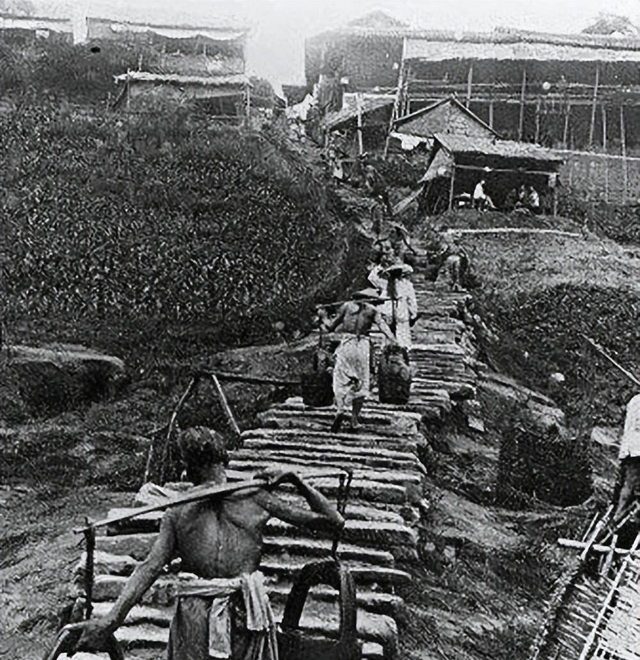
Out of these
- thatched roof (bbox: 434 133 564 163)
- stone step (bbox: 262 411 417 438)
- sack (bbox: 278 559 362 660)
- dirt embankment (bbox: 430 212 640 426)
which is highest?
thatched roof (bbox: 434 133 564 163)

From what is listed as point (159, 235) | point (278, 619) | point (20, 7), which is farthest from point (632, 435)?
point (20, 7)

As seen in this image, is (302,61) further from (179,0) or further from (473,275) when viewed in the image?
(473,275)

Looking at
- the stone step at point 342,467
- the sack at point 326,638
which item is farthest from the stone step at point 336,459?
the sack at point 326,638

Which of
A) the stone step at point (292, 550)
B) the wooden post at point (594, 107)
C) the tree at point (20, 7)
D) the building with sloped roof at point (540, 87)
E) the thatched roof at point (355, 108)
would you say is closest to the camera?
the stone step at point (292, 550)

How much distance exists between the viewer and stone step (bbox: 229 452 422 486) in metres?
7.23

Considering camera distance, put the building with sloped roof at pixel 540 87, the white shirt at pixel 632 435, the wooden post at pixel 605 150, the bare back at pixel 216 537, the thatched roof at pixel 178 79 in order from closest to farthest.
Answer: the bare back at pixel 216 537, the white shirt at pixel 632 435, the wooden post at pixel 605 150, the thatched roof at pixel 178 79, the building with sloped roof at pixel 540 87

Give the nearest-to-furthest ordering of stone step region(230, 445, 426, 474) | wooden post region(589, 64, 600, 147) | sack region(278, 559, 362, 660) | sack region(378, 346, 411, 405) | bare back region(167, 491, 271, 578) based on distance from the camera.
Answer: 1. bare back region(167, 491, 271, 578)
2. sack region(278, 559, 362, 660)
3. stone step region(230, 445, 426, 474)
4. sack region(378, 346, 411, 405)
5. wooden post region(589, 64, 600, 147)

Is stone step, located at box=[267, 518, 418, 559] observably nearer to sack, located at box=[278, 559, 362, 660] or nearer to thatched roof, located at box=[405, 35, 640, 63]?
sack, located at box=[278, 559, 362, 660]

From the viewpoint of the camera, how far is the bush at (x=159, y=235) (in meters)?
16.8

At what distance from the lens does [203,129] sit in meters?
23.8

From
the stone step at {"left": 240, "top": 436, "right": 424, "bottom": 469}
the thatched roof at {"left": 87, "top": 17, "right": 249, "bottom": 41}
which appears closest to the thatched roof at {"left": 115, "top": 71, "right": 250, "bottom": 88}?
the thatched roof at {"left": 87, "top": 17, "right": 249, "bottom": 41}

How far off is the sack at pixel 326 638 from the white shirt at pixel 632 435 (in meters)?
2.83

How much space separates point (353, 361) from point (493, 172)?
15401 millimetres

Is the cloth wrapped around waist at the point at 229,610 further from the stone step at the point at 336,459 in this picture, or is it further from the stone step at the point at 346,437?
the stone step at the point at 346,437
